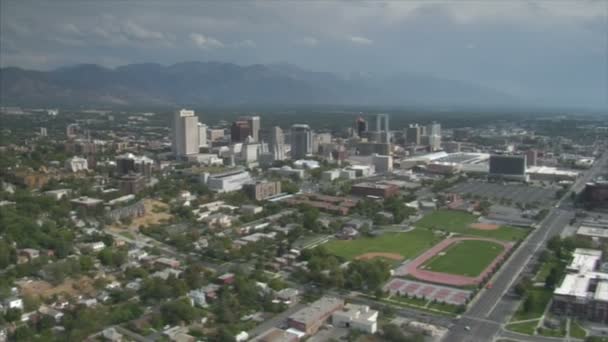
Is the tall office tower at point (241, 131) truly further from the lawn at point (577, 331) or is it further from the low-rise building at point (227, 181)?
the lawn at point (577, 331)

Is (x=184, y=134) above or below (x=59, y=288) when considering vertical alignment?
above

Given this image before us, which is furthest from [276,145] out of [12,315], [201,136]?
[12,315]

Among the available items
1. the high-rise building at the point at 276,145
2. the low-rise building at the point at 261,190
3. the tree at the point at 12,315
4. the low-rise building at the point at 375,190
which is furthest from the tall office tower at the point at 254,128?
the tree at the point at 12,315

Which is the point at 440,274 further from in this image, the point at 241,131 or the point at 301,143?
the point at 241,131

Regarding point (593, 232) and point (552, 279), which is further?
point (593, 232)

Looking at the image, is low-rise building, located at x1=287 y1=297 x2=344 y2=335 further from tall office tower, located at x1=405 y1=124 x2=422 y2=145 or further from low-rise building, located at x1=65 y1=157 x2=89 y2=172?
tall office tower, located at x1=405 y1=124 x2=422 y2=145

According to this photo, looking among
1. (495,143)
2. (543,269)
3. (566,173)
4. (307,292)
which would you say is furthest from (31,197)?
(495,143)

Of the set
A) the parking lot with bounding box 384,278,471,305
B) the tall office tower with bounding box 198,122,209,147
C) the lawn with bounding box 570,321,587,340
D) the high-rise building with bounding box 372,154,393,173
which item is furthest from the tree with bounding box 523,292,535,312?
the tall office tower with bounding box 198,122,209,147

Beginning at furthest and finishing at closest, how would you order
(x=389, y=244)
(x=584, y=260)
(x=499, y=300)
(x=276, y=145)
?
(x=276, y=145) < (x=389, y=244) < (x=584, y=260) < (x=499, y=300)

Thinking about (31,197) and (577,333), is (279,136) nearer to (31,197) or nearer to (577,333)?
(31,197)
